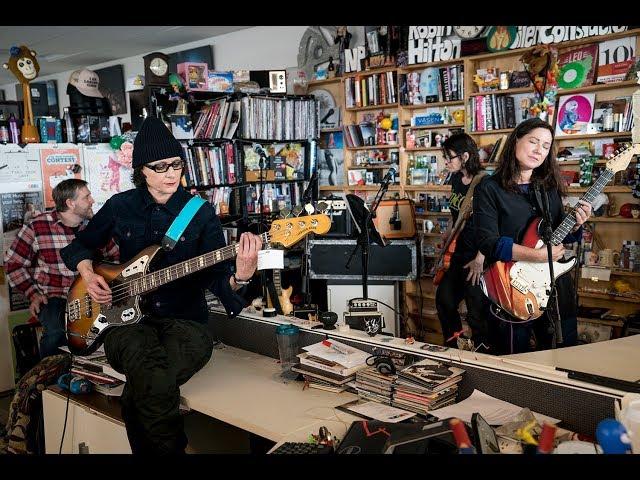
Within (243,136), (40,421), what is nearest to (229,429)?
(40,421)

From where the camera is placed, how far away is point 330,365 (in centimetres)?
218

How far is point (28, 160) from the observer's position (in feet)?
14.0

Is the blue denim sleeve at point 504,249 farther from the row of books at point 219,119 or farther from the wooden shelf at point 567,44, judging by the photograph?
the row of books at point 219,119

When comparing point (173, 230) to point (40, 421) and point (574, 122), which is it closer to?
point (40, 421)

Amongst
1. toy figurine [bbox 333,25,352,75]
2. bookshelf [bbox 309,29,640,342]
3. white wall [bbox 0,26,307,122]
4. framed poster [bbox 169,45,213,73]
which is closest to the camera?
bookshelf [bbox 309,29,640,342]

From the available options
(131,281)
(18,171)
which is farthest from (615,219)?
(18,171)

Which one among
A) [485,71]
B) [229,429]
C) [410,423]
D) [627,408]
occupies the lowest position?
[229,429]

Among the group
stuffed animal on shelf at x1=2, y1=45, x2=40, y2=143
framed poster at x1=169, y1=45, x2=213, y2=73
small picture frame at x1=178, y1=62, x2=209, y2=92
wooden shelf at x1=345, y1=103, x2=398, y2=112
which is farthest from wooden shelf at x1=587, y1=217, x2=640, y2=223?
framed poster at x1=169, y1=45, x2=213, y2=73

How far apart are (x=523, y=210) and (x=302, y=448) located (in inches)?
64.8

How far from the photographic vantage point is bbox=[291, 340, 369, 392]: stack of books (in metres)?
2.15

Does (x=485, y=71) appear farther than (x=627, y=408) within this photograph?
Yes

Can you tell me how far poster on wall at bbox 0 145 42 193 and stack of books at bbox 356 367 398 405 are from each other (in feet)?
10.3

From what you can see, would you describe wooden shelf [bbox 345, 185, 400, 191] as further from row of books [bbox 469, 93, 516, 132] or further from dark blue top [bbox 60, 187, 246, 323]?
dark blue top [bbox 60, 187, 246, 323]
